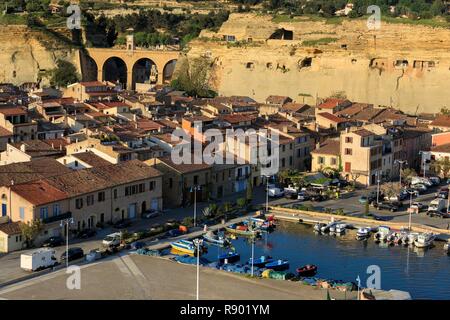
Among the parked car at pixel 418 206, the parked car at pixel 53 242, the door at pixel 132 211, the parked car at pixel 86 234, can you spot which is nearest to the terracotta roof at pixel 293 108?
the parked car at pixel 418 206

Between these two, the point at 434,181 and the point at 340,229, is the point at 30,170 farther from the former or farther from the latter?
the point at 434,181

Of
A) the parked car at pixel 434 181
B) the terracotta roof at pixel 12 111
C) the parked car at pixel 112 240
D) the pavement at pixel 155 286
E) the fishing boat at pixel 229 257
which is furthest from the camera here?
the terracotta roof at pixel 12 111

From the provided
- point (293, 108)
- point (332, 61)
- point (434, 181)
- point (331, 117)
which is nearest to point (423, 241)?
point (434, 181)

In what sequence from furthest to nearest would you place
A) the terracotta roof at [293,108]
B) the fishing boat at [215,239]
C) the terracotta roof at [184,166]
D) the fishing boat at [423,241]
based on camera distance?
the terracotta roof at [293,108], the terracotta roof at [184,166], the fishing boat at [423,241], the fishing boat at [215,239]

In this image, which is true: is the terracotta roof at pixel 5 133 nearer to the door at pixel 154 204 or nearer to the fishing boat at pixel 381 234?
the door at pixel 154 204

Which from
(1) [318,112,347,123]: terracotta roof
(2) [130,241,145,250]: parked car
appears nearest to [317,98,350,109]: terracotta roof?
(1) [318,112,347,123]: terracotta roof

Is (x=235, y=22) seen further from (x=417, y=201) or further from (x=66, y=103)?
(x=417, y=201)

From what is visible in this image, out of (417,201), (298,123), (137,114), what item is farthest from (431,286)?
(137,114)
